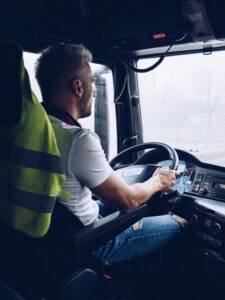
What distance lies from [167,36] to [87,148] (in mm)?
1345

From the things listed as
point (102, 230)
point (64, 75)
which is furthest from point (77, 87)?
point (102, 230)

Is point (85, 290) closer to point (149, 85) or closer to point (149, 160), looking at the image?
point (149, 160)

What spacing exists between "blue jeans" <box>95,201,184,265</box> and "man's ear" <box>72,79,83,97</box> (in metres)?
0.67

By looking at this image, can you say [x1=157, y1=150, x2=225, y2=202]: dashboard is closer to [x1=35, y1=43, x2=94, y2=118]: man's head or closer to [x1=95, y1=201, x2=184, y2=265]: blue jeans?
[x1=95, y1=201, x2=184, y2=265]: blue jeans

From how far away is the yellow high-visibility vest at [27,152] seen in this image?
1.19 metres

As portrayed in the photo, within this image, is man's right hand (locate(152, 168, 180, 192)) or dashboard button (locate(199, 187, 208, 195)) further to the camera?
dashboard button (locate(199, 187, 208, 195))

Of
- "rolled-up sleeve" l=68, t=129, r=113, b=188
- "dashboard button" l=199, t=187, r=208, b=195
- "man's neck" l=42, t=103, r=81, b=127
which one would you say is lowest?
"dashboard button" l=199, t=187, r=208, b=195

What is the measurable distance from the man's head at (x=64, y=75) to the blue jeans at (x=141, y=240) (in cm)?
63

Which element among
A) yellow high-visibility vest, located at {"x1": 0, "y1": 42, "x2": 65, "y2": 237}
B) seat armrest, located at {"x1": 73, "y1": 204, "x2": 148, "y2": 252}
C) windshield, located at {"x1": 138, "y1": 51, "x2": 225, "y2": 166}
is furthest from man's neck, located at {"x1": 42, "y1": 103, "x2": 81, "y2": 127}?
windshield, located at {"x1": 138, "y1": 51, "x2": 225, "y2": 166}

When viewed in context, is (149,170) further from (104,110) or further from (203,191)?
(104,110)

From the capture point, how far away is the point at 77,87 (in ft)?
5.00

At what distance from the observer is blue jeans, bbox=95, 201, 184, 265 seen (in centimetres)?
166

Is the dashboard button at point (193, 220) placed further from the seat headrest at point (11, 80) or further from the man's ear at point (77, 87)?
the seat headrest at point (11, 80)

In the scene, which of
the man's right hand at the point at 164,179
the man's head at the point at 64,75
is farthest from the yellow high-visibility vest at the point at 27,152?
the man's right hand at the point at 164,179
